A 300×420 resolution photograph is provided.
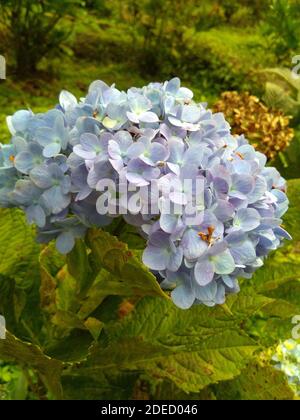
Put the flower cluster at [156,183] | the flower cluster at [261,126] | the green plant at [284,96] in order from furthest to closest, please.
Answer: the green plant at [284,96], the flower cluster at [261,126], the flower cluster at [156,183]

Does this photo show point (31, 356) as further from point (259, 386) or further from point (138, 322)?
point (259, 386)

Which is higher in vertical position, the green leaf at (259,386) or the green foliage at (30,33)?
the green leaf at (259,386)

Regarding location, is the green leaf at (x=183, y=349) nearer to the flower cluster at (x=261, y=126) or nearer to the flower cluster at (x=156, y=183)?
the flower cluster at (x=156, y=183)

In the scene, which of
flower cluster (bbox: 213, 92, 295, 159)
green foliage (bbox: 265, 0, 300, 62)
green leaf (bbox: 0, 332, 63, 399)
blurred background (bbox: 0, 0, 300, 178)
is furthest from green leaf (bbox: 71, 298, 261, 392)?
green foliage (bbox: 265, 0, 300, 62)

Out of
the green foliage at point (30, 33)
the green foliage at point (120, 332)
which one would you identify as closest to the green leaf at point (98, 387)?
the green foliage at point (120, 332)

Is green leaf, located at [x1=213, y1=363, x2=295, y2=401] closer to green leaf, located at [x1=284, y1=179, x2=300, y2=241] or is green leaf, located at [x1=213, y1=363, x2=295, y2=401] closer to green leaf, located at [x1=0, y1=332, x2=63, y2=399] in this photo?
green leaf, located at [x1=284, y1=179, x2=300, y2=241]

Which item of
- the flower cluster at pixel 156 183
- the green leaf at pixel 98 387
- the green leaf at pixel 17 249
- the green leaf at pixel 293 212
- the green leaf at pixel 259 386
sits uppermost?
the flower cluster at pixel 156 183

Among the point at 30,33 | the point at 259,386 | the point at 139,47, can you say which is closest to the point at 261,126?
the point at 259,386
